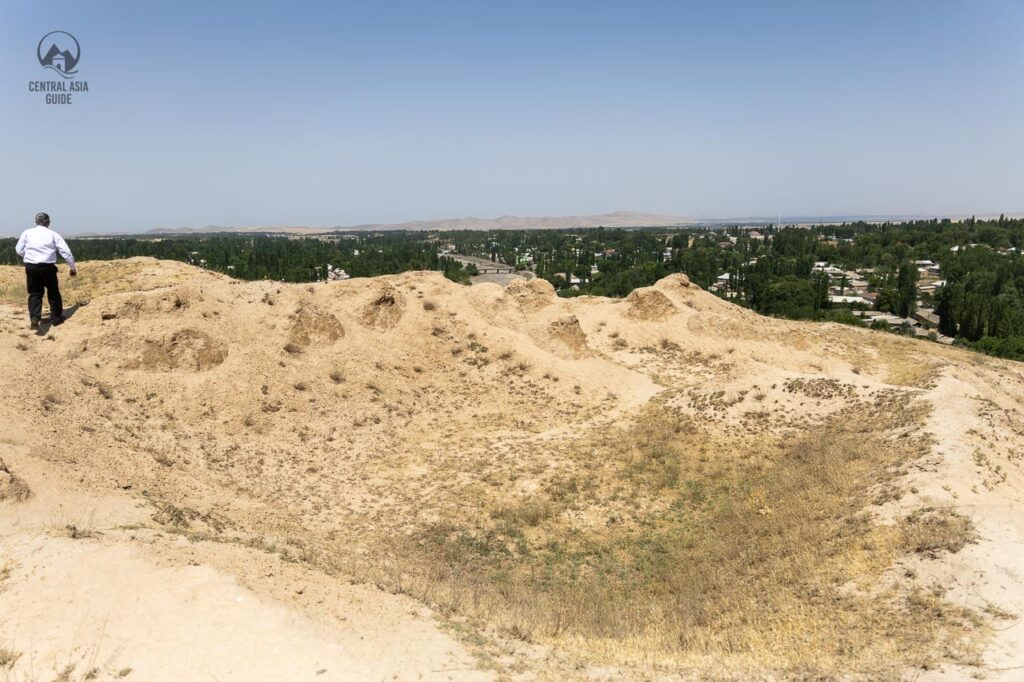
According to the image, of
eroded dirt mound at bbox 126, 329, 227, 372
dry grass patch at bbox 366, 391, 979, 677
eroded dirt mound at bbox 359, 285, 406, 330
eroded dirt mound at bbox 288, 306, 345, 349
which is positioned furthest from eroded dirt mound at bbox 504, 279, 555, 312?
eroded dirt mound at bbox 126, 329, 227, 372

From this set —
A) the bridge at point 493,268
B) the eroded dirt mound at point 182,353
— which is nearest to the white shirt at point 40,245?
the eroded dirt mound at point 182,353

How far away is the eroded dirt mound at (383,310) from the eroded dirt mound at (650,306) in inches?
657

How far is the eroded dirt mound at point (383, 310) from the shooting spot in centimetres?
2807

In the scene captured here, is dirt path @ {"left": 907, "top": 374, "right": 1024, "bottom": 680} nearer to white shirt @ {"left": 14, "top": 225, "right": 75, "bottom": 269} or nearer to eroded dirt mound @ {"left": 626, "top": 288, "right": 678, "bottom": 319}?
eroded dirt mound @ {"left": 626, "top": 288, "right": 678, "bottom": 319}

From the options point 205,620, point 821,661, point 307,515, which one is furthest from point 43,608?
point 821,661

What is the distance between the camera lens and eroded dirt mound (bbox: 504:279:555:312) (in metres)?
34.8

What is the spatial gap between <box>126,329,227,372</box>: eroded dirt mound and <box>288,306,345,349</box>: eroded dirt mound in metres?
3.30

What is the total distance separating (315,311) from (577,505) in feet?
53.6

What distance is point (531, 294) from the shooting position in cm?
3534

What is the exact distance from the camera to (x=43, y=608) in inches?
287

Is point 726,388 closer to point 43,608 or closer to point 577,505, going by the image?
point 577,505

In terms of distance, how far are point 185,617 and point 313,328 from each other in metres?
19.4

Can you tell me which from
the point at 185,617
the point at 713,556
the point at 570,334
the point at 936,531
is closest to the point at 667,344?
the point at 570,334

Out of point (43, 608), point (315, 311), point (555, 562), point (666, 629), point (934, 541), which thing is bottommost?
point (555, 562)
